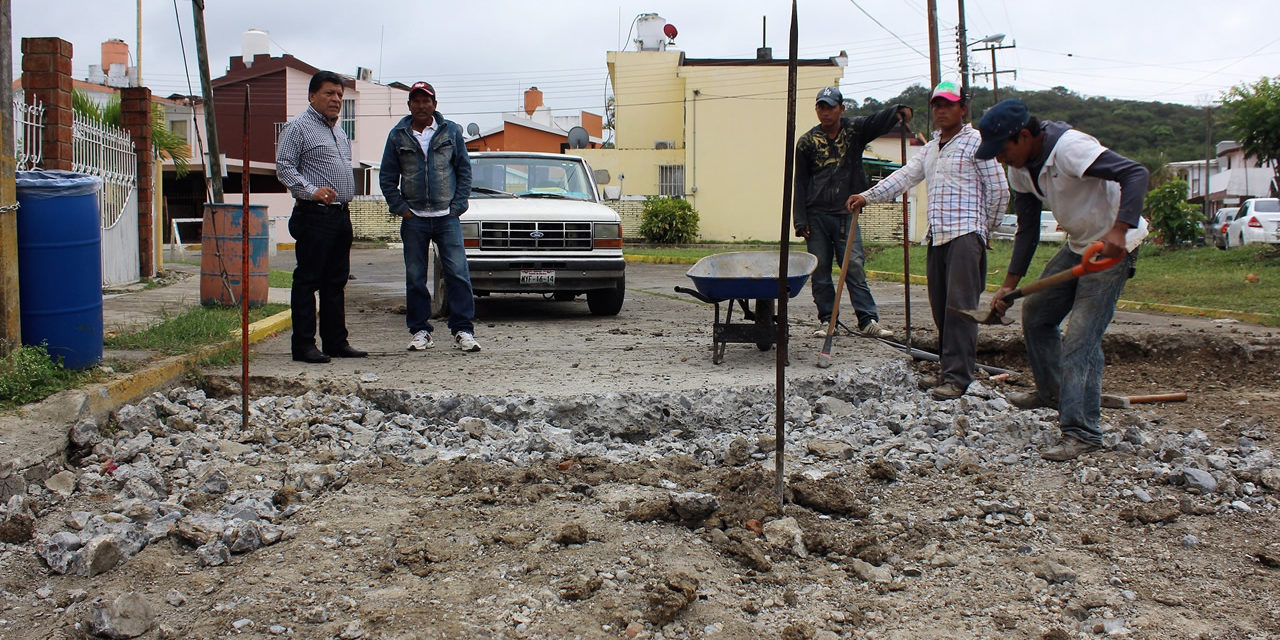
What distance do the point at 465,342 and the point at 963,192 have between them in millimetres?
3601

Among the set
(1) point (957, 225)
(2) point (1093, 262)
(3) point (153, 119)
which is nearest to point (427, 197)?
(1) point (957, 225)

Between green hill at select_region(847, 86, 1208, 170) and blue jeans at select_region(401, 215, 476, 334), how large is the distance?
181ft

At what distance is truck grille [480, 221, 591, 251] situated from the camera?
30.6 feet

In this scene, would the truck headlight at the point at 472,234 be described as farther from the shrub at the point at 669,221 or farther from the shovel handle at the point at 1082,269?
the shrub at the point at 669,221

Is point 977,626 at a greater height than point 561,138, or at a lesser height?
lesser

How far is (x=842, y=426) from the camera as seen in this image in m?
5.51

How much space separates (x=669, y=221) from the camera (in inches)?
1180

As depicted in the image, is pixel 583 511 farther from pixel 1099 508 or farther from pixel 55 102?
pixel 55 102

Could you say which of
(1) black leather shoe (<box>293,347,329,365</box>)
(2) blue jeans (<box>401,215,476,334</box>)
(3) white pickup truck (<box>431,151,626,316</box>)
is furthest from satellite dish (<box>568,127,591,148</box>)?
(1) black leather shoe (<box>293,347,329,365</box>)

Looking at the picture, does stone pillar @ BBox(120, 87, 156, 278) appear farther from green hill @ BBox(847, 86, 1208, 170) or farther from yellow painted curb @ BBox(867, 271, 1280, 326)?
green hill @ BBox(847, 86, 1208, 170)

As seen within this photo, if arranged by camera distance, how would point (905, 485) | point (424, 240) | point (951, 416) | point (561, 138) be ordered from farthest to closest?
1. point (561, 138)
2. point (424, 240)
3. point (951, 416)
4. point (905, 485)

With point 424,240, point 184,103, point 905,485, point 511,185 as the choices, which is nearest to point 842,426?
point 905,485

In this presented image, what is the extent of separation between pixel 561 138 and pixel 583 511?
44119mm

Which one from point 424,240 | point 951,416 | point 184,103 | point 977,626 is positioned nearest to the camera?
point 977,626
